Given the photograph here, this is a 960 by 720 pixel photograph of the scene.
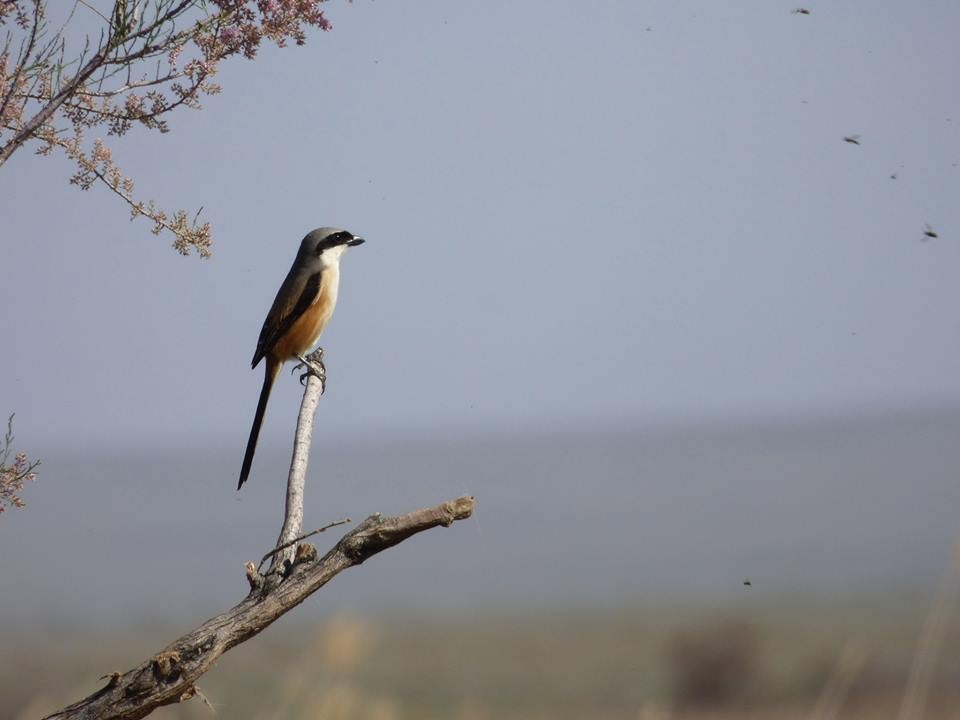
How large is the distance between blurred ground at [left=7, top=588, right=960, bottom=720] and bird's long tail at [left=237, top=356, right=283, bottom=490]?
1147 cm

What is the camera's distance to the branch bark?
3693mm

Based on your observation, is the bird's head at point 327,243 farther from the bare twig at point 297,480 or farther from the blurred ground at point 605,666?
the blurred ground at point 605,666

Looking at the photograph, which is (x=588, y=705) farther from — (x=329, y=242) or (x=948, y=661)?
(x=329, y=242)

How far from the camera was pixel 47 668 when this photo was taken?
107ft

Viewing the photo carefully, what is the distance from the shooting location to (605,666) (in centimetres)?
4238

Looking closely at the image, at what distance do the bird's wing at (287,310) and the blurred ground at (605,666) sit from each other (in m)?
11.6

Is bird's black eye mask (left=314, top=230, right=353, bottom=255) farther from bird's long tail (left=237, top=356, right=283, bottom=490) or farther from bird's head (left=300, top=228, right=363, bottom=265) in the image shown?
bird's long tail (left=237, top=356, right=283, bottom=490)

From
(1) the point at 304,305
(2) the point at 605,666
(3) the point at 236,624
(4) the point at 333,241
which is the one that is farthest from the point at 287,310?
(2) the point at 605,666

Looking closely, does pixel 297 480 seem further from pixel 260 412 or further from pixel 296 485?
pixel 260 412

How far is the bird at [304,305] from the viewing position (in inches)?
276

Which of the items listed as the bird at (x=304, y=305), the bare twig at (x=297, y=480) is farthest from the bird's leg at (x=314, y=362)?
the bare twig at (x=297, y=480)

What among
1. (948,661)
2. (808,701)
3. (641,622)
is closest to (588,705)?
(808,701)

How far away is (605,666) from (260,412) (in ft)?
122

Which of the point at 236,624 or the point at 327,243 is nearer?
the point at 236,624
